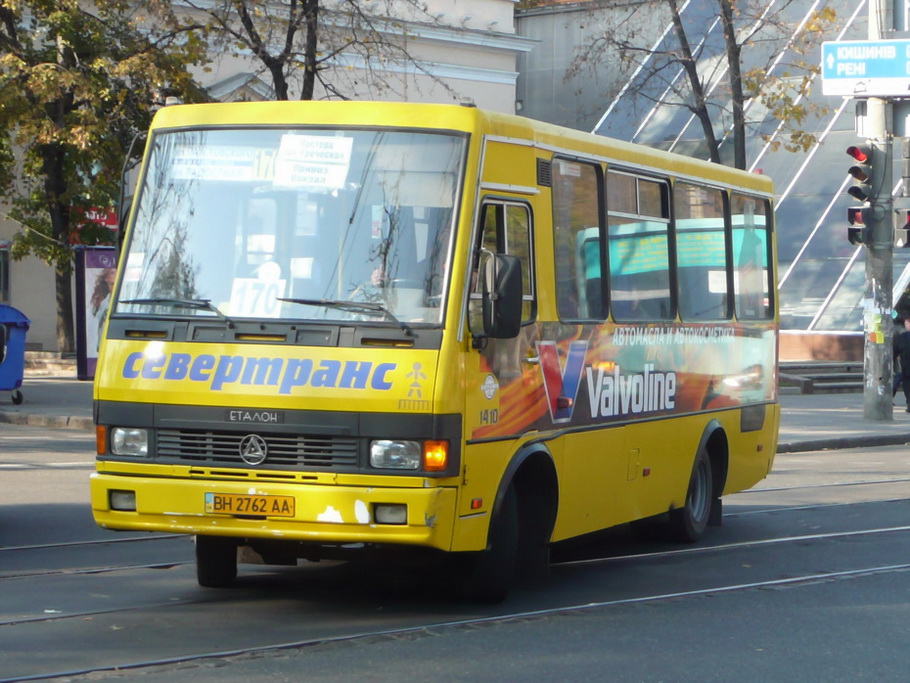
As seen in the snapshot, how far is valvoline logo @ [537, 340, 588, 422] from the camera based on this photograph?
840 cm

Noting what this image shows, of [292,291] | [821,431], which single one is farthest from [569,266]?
[821,431]

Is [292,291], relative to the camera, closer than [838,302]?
Yes

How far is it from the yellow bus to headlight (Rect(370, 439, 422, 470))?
0.05ft

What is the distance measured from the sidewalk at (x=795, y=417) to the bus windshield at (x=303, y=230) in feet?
41.8

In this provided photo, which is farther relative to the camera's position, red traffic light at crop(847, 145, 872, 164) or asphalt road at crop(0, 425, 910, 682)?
red traffic light at crop(847, 145, 872, 164)

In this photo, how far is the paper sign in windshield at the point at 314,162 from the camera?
761 centimetres

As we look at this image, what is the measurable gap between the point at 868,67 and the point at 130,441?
1651cm

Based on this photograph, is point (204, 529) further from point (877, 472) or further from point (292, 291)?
point (877, 472)

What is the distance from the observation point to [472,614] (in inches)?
305

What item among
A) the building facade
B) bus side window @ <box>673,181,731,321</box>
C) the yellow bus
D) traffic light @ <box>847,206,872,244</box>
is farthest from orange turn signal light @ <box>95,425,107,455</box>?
the building facade

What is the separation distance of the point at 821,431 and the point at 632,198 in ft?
42.0

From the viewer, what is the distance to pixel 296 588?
8602 mm

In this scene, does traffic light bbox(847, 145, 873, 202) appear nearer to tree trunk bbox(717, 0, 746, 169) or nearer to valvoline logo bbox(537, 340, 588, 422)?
tree trunk bbox(717, 0, 746, 169)

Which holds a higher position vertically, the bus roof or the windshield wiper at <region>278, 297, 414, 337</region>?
the bus roof
